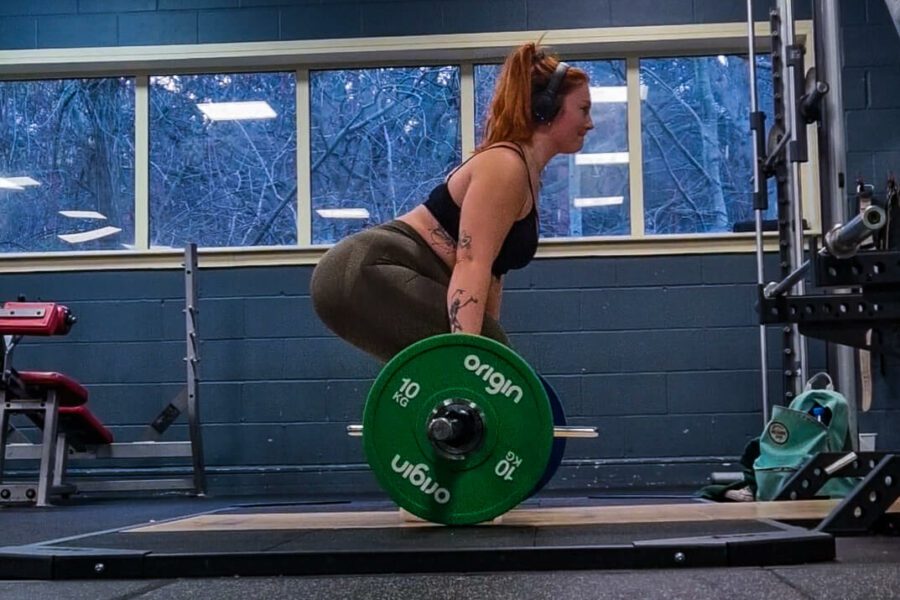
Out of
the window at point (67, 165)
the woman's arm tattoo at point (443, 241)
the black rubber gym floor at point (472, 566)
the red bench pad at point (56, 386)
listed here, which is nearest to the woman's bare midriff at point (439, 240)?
the woman's arm tattoo at point (443, 241)

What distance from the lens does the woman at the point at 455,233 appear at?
6.06 feet

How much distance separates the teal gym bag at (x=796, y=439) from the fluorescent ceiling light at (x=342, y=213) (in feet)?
7.61

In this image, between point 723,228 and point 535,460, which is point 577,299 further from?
point 535,460

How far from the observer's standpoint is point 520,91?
191cm

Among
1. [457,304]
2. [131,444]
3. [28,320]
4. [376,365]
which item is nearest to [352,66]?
[376,365]

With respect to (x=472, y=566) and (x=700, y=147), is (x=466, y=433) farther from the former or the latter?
(x=700, y=147)

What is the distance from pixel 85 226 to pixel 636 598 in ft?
13.3

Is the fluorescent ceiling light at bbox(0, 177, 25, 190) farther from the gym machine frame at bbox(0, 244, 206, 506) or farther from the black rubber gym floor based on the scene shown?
the black rubber gym floor

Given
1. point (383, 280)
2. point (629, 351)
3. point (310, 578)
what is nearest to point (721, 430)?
point (629, 351)

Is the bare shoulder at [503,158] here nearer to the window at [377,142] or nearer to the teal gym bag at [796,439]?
the teal gym bag at [796,439]

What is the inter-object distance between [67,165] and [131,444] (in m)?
1.39

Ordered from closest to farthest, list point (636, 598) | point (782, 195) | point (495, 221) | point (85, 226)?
1. point (636, 598)
2. point (495, 221)
3. point (782, 195)
4. point (85, 226)

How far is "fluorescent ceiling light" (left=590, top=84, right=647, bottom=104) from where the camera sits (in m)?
4.54

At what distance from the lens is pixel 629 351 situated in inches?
173
